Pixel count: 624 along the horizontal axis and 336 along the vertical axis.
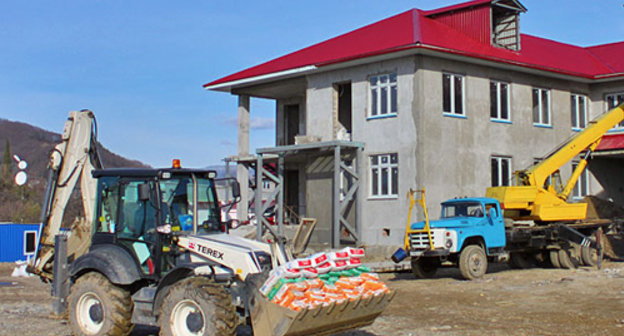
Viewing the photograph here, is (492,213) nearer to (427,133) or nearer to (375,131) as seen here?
(427,133)

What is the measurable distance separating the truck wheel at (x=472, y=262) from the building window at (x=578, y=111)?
14.1 m

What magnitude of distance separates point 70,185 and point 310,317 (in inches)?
251

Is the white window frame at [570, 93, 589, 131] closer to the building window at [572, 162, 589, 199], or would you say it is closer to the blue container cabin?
the building window at [572, 162, 589, 199]

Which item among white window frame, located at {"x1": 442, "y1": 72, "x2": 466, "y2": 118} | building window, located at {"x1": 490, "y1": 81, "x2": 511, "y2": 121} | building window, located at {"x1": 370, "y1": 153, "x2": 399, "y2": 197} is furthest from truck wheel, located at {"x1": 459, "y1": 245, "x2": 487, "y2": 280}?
building window, located at {"x1": 490, "y1": 81, "x2": 511, "y2": 121}

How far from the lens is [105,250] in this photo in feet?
33.3

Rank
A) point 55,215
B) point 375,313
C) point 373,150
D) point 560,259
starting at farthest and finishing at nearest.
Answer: point 373,150 → point 560,259 → point 55,215 → point 375,313

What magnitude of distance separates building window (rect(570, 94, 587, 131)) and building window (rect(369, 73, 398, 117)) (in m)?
9.31

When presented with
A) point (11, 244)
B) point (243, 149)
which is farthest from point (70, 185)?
point (11, 244)

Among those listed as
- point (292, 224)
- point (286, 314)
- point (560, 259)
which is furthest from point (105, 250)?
point (292, 224)

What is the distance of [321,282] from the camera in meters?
8.30

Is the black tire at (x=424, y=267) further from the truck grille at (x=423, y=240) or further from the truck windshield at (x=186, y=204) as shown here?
the truck windshield at (x=186, y=204)

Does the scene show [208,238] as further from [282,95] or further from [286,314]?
[282,95]

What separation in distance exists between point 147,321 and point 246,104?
73.2ft

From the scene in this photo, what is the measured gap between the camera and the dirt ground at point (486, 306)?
10992 millimetres
